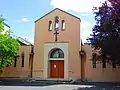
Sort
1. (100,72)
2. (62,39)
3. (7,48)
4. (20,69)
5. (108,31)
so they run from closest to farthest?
1. (108,31)
2. (7,48)
3. (100,72)
4. (62,39)
5. (20,69)

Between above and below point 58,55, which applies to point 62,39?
above

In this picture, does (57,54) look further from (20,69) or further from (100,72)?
(100,72)

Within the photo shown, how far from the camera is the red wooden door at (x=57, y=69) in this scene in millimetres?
34400

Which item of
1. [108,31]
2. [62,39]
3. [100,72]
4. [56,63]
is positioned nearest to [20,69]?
[56,63]

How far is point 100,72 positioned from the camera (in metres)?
32.8

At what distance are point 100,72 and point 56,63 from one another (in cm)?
560

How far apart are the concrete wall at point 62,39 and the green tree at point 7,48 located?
3.06m

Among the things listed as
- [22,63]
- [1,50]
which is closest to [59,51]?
[22,63]

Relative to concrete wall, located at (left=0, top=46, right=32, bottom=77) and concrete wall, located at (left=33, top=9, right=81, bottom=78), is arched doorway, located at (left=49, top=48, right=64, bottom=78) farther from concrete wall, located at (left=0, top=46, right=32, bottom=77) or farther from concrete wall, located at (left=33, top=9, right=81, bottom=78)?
concrete wall, located at (left=0, top=46, right=32, bottom=77)

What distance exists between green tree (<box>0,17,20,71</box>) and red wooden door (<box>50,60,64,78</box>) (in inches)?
190

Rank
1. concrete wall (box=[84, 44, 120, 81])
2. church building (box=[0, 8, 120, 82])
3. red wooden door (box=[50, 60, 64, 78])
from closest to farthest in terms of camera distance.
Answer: concrete wall (box=[84, 44, 120, 81]) < church building (box=[0, 8, 120, 82]) < red wooden door (box=[50, 60, 64, 78])

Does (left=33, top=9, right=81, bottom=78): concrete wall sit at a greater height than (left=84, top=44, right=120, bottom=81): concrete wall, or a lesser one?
greater

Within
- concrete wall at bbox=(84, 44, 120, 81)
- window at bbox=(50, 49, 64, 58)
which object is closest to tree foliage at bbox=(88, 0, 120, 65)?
concrete wall at bbox=(84, 44, 120, 81)

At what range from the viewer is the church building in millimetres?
33175
